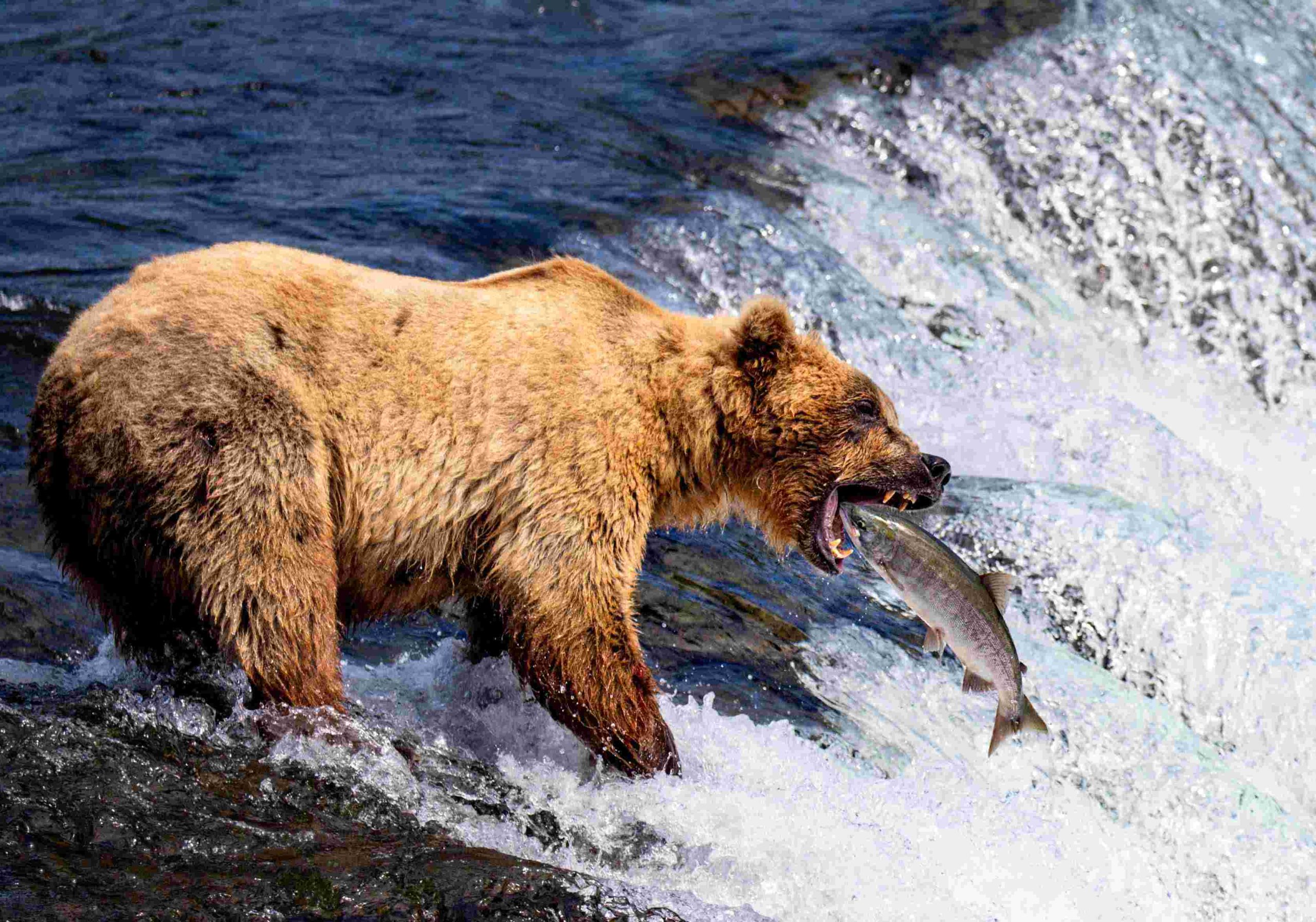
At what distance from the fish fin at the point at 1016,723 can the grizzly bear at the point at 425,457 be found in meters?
0.74

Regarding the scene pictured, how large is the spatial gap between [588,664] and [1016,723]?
1.43 meters

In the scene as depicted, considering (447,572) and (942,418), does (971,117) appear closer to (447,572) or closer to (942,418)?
(942,418)

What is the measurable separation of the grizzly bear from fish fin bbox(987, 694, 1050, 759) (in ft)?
2.42

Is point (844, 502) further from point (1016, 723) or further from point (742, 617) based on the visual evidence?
point (742, 617)

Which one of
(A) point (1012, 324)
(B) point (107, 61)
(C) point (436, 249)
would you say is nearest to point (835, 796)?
(C) point (436, 249)

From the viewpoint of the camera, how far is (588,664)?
175 inches

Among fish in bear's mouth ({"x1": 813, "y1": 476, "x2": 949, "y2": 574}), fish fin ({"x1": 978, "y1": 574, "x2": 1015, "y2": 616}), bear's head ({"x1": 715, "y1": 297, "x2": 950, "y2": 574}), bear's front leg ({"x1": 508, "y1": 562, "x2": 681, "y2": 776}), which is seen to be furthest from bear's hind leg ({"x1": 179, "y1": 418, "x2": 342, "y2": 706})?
fish fin ({"x1": 978, "y1": 574, "x2": 1015, "y2": 616})

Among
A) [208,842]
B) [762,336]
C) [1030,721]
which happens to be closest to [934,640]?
[1030,721]

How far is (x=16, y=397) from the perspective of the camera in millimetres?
6523

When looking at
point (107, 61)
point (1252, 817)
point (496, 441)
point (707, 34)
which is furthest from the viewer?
point (707, 34)

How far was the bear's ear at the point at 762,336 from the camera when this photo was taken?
16.1 feet

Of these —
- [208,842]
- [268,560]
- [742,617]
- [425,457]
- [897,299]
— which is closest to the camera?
[208,842]

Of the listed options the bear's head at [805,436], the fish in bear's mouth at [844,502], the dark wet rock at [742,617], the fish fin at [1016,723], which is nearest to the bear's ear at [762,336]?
the bear's head at [805,436]

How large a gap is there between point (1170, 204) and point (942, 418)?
157 inches
